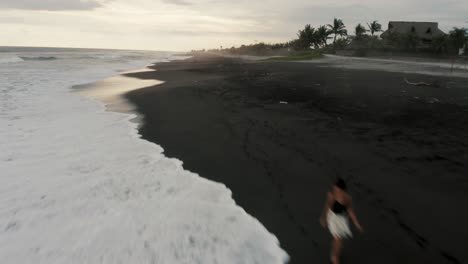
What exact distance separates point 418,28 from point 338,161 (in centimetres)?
7693

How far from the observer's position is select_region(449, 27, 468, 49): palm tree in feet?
197

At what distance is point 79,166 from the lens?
9102 millimetres

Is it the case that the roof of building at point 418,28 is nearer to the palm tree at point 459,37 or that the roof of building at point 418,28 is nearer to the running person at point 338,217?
the palm tree at point 459,37

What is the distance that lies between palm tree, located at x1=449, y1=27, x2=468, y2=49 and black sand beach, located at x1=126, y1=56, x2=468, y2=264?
168 ft

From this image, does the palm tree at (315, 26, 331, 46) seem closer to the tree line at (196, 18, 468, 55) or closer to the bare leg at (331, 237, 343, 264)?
the tree line at (196, 18, 468, 55)

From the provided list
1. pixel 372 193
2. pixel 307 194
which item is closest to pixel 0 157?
pixel 307 194

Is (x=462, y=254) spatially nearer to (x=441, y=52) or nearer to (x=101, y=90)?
(x=101, y=90)

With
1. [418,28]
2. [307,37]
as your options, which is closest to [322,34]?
[307,37]

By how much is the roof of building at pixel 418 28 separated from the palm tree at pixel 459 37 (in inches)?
369

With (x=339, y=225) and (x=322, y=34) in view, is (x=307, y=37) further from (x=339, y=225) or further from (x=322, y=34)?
(x=339, y=225)

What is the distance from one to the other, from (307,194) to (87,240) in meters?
4.63

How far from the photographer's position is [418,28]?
72000 millimetres

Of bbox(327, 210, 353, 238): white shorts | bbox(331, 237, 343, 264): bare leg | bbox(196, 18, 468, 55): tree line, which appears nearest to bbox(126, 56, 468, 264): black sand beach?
bbox(331, 237, 343, 264): bare leg

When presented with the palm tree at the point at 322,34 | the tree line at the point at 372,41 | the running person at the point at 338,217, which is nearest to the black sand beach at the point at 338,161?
the running person at the point at 338,217
